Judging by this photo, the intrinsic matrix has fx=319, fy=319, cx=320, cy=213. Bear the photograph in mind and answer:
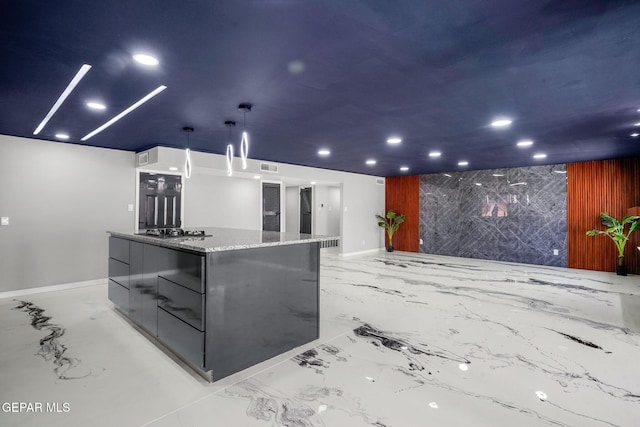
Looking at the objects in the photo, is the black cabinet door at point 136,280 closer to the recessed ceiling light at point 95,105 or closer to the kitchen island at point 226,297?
the kitchen island at point 226,297

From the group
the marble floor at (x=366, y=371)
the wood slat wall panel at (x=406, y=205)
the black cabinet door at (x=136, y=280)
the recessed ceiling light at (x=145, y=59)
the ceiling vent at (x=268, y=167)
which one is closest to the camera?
the marble floor at (x=366, y=371)

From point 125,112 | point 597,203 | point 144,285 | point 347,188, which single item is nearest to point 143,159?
point 125,112

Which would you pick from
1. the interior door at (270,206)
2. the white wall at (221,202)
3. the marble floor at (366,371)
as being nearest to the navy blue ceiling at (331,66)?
the marble floor at (366,371)

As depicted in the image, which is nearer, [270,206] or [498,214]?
[498,214]

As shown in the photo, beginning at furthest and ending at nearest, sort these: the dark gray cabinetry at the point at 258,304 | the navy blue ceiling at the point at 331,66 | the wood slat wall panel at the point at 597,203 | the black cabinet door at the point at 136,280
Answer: the wood slat wall panel at the point at 597,203 < the black cabinet door at the point at 136,280 < the dark gray cabinetry at the point at 258,304 < the navy blue ceiling at the point at 331,66

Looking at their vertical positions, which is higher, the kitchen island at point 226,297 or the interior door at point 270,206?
A: the interior door at point 270,206

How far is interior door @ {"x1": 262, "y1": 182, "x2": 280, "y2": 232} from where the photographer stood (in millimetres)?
8055

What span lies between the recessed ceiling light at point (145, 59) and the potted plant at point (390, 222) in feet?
26.0

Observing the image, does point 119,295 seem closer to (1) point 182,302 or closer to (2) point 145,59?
(1) point 182,302

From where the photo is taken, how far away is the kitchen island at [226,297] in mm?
2336

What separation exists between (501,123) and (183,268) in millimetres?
3932

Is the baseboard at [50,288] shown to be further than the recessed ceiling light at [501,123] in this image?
Yes

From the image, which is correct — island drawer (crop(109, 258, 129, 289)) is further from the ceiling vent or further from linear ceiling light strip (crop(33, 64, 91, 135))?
the ceiling vent

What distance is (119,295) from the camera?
3.71 metres
